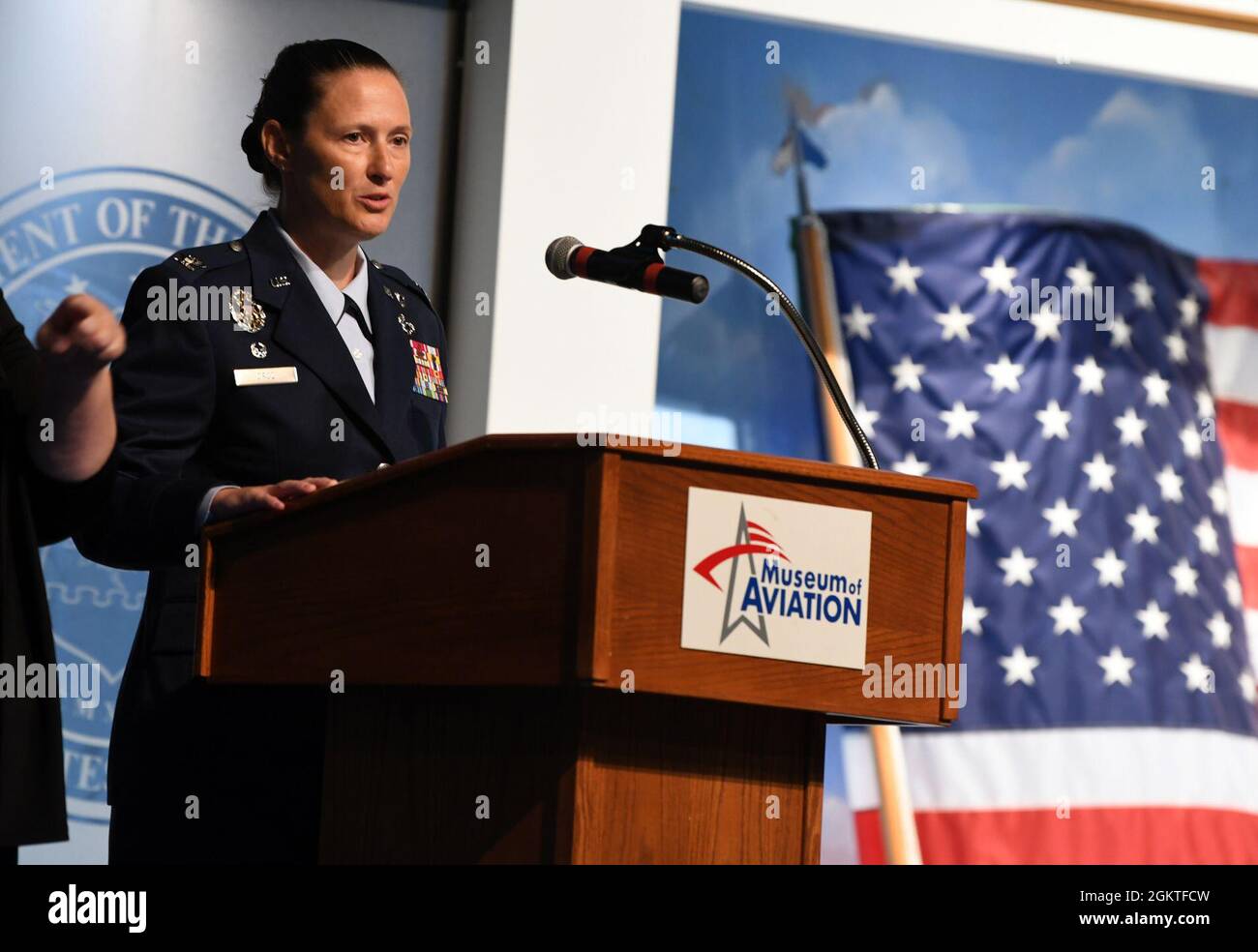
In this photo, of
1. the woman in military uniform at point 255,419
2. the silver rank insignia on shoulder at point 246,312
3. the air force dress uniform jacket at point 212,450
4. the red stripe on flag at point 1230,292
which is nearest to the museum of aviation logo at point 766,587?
the woman in military uniform at point 255,419

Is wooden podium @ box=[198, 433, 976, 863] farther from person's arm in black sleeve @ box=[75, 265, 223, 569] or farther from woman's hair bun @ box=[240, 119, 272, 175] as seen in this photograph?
woman's hair bun @ box=[240, 119, 272, 175]

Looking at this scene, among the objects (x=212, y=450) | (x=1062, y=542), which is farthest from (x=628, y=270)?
(x=1062, y=542)

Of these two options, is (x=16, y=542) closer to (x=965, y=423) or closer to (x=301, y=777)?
(x=301, y=777)

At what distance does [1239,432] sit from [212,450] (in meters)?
3.44

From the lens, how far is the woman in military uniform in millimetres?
1971

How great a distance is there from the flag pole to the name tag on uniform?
235 centimetres

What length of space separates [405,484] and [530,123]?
2471mm

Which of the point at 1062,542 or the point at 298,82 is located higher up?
the point at 298,82

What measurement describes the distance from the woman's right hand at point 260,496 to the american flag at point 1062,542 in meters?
2.73

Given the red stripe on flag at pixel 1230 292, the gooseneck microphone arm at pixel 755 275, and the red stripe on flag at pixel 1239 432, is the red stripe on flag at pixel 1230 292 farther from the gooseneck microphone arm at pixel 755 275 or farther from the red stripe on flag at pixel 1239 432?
the gooseneck microphone arm at pixel 755 275

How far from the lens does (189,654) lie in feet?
6.65

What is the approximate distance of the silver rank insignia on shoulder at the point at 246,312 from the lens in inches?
83.4

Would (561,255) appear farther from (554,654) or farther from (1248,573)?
(1248,573)

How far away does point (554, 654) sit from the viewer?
60.7 inches
